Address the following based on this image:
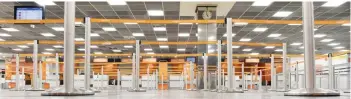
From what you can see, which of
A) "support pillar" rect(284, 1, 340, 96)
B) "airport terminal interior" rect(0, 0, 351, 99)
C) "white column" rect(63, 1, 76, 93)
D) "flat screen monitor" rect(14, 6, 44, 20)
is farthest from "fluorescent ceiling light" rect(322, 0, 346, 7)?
"white column" rect(63, 1, 76, 93)

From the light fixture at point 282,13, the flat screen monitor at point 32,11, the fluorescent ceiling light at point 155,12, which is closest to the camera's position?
the flat screen monitor at point 32,11

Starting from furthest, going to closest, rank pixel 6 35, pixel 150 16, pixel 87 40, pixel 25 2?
pixel 6 35
pixel 150 16
pixel 25 2
pixel 87 40

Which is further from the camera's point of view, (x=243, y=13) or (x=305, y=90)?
(x=243, y=13)

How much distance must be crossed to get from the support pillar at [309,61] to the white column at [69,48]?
1.88 metres

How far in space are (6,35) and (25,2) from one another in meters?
8.56

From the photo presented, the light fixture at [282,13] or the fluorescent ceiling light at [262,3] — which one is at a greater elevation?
the fluorescent ceiling light at [262,3]

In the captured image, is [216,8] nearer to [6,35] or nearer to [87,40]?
[87,40]

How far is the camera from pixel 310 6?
329 centimetres

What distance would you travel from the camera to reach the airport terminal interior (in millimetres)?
3432

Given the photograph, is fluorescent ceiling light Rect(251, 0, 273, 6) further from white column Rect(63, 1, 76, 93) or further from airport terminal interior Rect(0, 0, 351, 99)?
white column Rect(63, 1, 76, 93)

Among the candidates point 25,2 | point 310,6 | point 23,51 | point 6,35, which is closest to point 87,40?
point 310,6

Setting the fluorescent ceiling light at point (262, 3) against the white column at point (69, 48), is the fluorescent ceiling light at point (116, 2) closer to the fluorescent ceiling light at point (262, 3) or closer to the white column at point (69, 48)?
the fluorescent ceiling light at point (262, 3)

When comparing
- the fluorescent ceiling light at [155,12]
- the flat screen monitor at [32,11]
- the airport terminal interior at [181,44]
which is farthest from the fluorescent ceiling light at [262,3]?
the flat screen monitor at [32,11]

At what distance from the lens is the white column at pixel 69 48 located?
3.34 m
